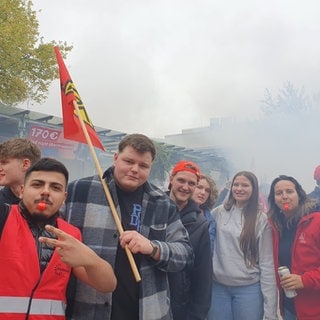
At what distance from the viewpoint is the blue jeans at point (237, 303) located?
124 inches

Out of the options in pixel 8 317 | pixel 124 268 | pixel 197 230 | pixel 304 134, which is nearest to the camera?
pixel 8 317

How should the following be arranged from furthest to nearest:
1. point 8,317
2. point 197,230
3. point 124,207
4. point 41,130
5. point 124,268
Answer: point 41,130
point 197,230
point 124,207
point 124,268
point 8,317

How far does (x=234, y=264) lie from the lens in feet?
10.5

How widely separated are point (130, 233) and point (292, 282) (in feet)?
5.13

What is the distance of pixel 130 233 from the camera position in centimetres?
193

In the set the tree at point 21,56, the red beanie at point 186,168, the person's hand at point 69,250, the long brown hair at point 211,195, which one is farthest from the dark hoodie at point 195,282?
the tree at point 21,56

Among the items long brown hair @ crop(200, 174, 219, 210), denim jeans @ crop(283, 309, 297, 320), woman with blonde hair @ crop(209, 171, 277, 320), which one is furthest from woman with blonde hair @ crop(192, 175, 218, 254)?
denim jeans @ crop(283, 309, 297, 320)

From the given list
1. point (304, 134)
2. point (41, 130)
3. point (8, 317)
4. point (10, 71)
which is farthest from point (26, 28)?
point (304, 134)

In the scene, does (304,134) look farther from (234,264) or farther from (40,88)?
(234,264)

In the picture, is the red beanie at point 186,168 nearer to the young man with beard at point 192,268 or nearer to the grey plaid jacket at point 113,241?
the young man with beard at point 192,268

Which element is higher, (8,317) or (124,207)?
(124,207)

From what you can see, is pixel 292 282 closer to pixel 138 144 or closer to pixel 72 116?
pixel 138 144

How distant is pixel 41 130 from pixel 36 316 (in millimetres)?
16106

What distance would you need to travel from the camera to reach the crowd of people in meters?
1.61
